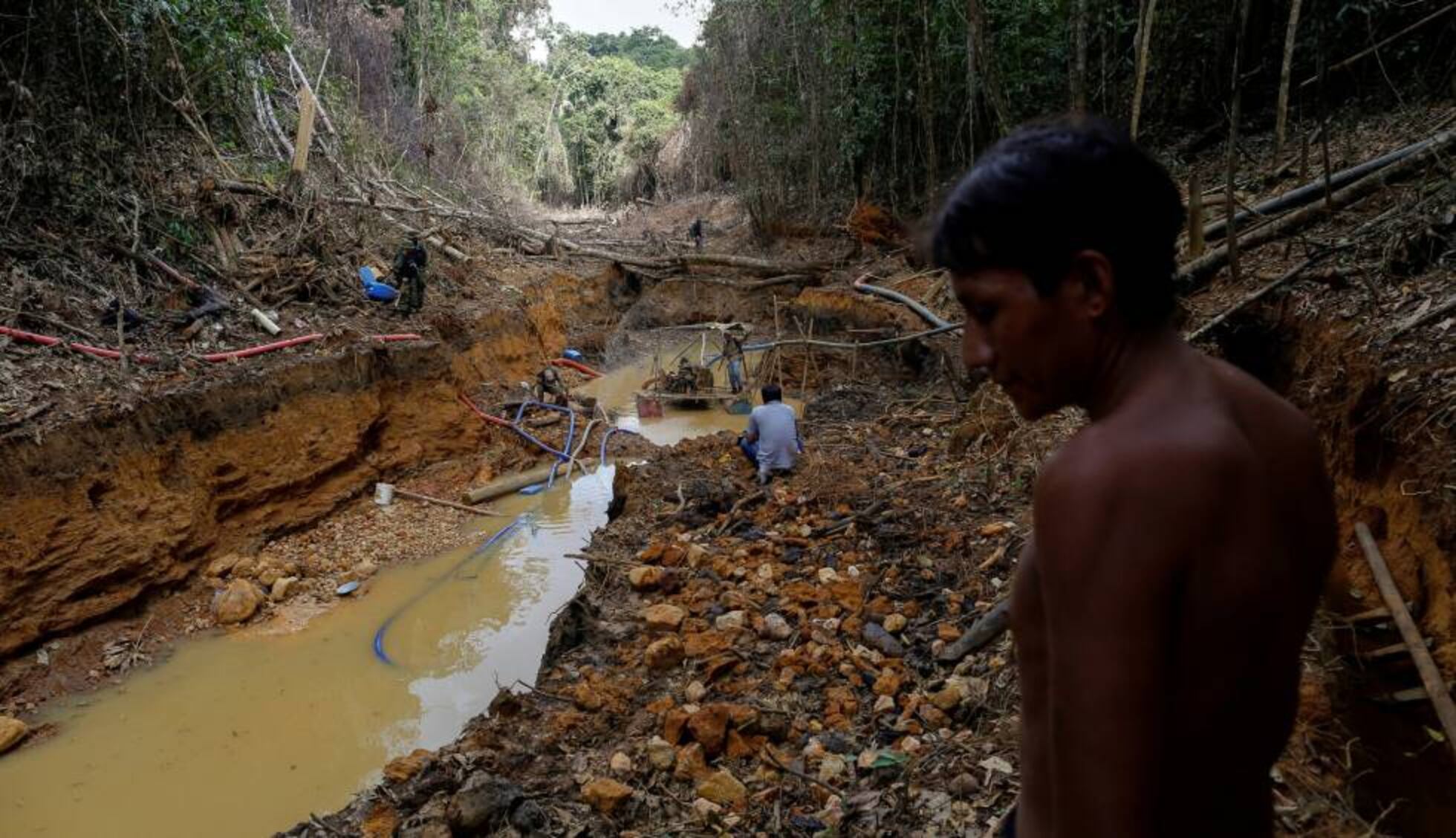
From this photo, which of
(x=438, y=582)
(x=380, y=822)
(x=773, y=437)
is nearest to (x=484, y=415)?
(x=438, y=582)

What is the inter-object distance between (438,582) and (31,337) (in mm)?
3583

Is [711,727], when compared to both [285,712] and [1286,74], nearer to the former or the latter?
[285,712]

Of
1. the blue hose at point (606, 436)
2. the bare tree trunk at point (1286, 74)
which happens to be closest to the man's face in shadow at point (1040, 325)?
the bare tree trunk at point (1286, 74)

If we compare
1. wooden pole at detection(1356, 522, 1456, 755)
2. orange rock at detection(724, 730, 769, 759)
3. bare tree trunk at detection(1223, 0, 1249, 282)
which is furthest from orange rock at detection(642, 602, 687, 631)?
bare tree trunk at detection(1223, 0, 1249, 282)

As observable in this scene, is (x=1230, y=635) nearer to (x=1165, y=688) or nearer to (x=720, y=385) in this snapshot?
(x=1165, y=688)

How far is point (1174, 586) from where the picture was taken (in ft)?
2.34

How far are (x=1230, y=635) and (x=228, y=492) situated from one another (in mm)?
7521

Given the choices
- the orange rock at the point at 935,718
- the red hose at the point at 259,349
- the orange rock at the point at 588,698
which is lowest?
the orange rock at the point at 588,698

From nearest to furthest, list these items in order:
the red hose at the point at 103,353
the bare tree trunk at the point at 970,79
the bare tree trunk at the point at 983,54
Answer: the red hose at the point at 103,353, the bare tree trunk at the point at 983,54, the bare tree trunk at the point at 970,79

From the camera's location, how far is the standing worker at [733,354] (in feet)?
36.1

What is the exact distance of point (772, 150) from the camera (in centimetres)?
1572

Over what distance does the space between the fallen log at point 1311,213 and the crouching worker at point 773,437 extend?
291 centimetres

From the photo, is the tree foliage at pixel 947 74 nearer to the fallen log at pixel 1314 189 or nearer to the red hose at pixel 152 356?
the fallen log at pixel 1314 189

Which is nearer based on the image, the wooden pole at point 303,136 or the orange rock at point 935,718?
the orange rock at point 935,718
